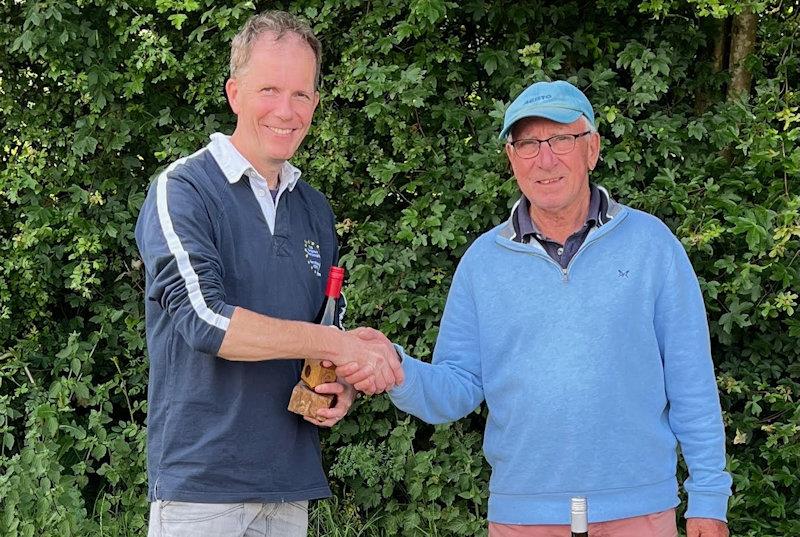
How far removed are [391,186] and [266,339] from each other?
102 inches

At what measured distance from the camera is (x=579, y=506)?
2.31m

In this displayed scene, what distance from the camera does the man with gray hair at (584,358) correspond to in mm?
2896

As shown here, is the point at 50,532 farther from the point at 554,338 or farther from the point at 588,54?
the point at 588,54

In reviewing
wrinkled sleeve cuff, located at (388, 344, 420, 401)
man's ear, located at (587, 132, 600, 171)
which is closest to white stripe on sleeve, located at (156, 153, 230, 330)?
wrinkled sleeve cuff, located at (388, 344, 420, 401)

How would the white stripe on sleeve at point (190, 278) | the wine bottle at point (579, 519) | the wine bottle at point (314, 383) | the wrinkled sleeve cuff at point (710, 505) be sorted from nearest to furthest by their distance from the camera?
the wine bottle at point (579, 519) < the white stripe on sleeve at point (190, 278) < the wine bottle at point (314, 383) < the wrinkled sleeve cuff at point (710, 505)

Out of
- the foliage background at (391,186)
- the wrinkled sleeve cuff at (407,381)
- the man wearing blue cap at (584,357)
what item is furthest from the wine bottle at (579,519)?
the foliage background at (391,186)

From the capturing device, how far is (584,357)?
2.91 metres

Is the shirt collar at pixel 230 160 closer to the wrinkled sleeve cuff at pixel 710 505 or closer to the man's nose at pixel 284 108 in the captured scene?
the man's nose at pixel 284 108

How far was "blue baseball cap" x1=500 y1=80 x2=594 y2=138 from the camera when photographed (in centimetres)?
305

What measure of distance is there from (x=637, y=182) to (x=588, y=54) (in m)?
0.76

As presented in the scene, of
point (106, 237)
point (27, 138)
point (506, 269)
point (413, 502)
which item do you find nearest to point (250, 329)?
point (506, 269)

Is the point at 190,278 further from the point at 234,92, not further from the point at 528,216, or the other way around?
the point at 528,216

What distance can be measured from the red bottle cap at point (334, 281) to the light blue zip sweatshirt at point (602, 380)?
1.49 ft

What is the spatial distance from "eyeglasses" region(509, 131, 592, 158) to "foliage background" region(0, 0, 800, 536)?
172cm
